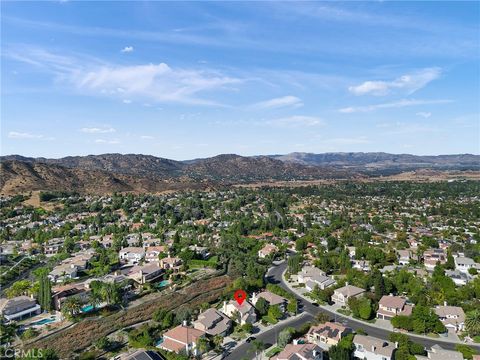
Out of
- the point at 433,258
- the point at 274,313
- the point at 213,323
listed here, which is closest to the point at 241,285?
the point at 274,313

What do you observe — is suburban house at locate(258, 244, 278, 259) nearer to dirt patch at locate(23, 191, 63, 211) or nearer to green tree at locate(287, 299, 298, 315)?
green tree at locate(287, 299, 298, 315)

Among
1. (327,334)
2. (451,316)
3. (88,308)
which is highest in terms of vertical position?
(88,308)

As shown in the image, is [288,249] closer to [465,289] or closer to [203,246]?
[203,246]

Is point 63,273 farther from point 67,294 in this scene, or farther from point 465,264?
point 465,264

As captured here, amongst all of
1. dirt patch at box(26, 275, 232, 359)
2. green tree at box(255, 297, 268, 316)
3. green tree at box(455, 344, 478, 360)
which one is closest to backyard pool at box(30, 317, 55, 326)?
dirt patch at box(26, 275, 232, 359)

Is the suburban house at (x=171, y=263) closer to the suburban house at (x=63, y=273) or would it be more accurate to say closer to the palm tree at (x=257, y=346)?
the suburban house at (x=63, y=273)

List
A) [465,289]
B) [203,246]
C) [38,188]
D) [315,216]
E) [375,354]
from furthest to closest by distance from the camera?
1. [38,188]
2. [315,216]
3. [203,246]
4. [465,289]
5. [375,354]

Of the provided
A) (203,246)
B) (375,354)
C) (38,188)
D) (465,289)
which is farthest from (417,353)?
(38,188)
